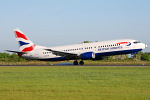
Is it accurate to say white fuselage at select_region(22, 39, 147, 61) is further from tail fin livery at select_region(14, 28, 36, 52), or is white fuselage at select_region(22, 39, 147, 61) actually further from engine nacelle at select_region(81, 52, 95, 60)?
tail fin livery at select_region(14, 28, 36, 52)

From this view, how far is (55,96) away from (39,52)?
130ft

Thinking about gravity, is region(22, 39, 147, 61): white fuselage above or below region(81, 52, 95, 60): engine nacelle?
above

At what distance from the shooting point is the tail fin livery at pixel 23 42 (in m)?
53.5

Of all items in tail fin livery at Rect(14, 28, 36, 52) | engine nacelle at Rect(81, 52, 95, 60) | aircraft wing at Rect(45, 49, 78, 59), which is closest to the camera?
engine nacelle at Rect(81, 52, 95, 60)

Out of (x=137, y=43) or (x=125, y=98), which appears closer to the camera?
(x=125, y=98)

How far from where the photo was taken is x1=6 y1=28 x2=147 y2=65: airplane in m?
46.5

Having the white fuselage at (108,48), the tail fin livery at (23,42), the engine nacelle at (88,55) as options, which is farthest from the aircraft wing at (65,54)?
the tail fin livery at (23,42)

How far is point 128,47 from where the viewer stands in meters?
46.3

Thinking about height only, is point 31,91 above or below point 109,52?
below

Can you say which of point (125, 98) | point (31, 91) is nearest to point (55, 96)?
point (31, 91)

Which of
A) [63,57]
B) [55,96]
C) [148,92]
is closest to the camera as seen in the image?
[55,96]

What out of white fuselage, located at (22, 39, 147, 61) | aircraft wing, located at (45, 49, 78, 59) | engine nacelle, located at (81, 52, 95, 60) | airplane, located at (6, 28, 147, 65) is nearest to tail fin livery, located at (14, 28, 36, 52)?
airplane, located at (6, 28, 147, 65)

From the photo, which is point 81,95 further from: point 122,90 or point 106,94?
point 122,90

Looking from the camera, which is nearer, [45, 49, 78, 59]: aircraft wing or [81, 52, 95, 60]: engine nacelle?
[81, 52, 95, 60]: engine nacelle
